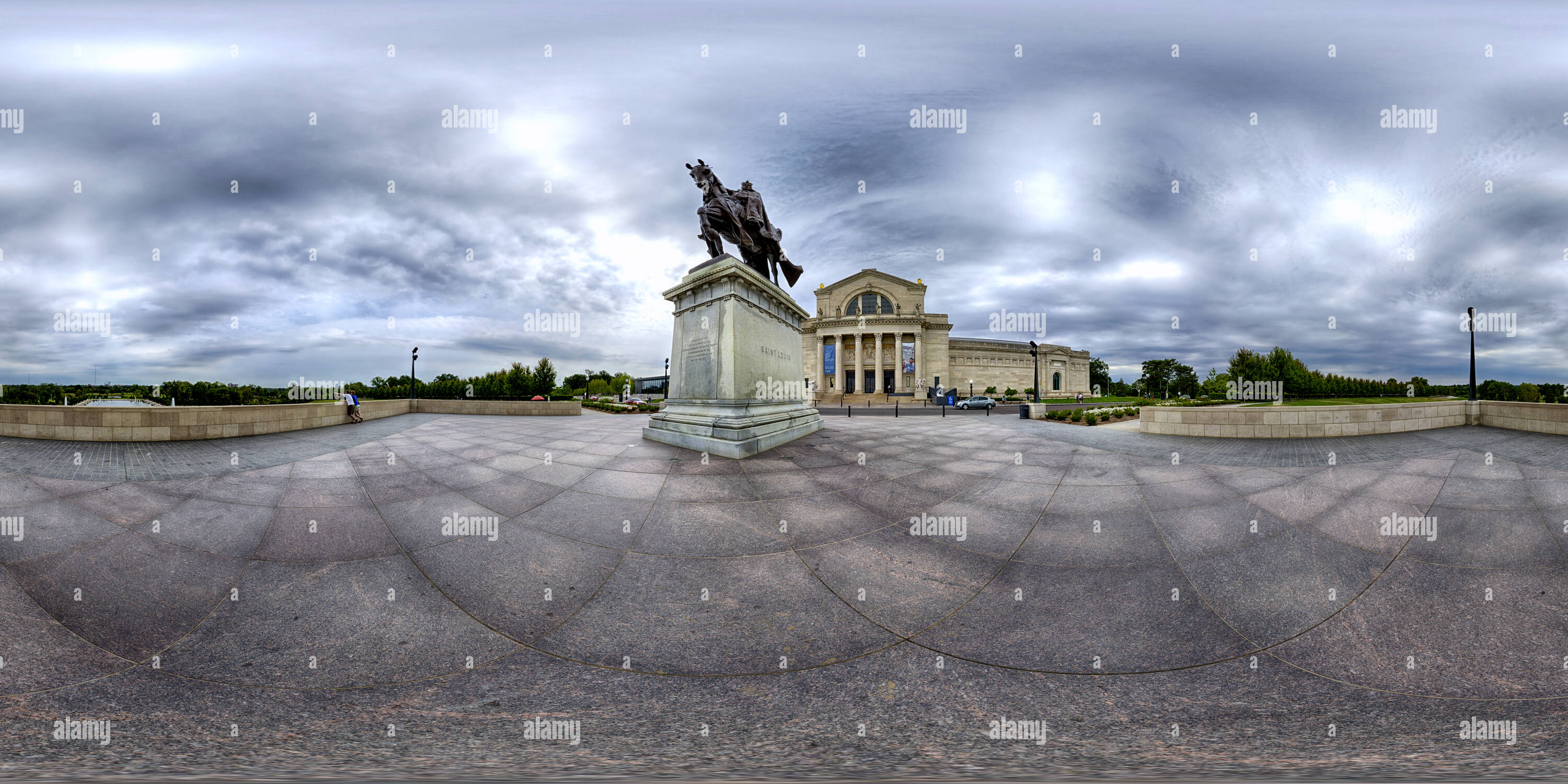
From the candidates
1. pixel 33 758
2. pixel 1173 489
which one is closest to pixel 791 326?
pixel 1173 489

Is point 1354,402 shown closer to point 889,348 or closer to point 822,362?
point 889,348

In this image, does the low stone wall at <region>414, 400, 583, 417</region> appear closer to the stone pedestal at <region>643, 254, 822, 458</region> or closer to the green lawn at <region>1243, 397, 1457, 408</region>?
the stone pedestal at <region>643, 254, 822, 458</region>

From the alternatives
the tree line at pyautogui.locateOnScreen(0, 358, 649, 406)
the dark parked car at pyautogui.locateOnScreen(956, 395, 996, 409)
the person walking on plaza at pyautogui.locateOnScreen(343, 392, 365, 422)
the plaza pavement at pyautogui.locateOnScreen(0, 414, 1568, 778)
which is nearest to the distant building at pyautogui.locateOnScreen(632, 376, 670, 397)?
the tree line at pyautogui.locateOnScreen(0, 358, 649, 406)

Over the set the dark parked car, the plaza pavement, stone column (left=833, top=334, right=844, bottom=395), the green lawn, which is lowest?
the plaza pavement

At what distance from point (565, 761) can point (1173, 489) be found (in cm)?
737

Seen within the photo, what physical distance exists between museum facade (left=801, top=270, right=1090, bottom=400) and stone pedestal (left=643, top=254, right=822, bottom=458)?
4900 centimetres

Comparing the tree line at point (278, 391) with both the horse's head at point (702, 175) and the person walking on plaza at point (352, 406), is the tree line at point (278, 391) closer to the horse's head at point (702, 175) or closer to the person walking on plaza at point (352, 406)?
the person walking on plaza at point (352, 406)

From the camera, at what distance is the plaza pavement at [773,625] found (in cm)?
295

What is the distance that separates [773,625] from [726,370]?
6390mm

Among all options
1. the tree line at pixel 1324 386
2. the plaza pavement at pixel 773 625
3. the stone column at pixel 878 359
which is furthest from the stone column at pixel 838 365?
the plaza pavement at pixel 773 625

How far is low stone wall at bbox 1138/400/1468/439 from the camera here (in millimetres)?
10102

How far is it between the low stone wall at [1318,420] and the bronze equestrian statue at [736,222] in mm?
10739

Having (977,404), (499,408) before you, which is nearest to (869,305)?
(977,404)

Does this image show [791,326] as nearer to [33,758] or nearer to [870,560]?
[870,560]
